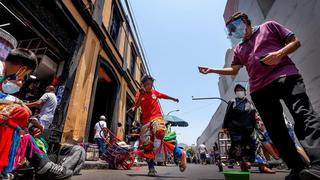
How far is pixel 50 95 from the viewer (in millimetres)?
4207

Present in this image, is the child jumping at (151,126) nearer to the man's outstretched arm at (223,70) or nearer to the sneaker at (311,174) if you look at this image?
the man's outstretched arm at (223,70)

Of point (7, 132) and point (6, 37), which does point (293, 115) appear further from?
point (6, 37)

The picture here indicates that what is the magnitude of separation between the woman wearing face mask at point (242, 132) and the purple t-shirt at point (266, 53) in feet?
6.71

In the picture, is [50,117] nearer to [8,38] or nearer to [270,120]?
[8,38]

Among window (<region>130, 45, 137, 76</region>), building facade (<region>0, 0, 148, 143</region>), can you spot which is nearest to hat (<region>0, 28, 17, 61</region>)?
building facade (<region>0, 0, 148, 143</region>)

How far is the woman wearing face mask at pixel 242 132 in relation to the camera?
3826 millimetres

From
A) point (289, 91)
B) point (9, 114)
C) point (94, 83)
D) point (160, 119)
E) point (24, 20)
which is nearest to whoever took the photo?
point (9, 114)

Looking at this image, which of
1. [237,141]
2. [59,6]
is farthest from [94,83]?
[237,141]

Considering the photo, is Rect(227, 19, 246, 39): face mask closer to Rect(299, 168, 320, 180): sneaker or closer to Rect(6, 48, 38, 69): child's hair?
Rect(299, 168, 320, 180): sneaker

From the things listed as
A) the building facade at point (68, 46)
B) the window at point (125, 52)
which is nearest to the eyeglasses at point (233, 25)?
the building facade at point (68, 46)

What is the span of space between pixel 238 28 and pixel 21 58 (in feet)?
6.89

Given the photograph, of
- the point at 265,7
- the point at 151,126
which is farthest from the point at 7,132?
the point at 265,7

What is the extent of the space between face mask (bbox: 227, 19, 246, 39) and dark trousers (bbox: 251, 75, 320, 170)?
730 mm

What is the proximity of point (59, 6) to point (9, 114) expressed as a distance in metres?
5.62
